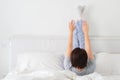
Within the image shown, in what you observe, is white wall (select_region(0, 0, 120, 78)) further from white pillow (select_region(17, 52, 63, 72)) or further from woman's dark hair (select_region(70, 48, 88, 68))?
woman's dark hair (select_region(70, 48, 88, 68))

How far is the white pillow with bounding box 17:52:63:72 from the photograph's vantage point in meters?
2.55

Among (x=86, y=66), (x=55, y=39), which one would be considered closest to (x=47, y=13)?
(x=55, y=39)

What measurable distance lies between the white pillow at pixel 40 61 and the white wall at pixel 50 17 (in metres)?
0.33

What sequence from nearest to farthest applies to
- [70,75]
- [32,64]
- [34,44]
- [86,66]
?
[70,75]
[86,66]
[32,64]
[34,44]

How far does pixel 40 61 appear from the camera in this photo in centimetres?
260

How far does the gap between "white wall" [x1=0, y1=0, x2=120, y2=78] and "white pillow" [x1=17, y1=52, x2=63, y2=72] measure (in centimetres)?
33

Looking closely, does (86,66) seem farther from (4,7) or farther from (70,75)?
(4,7)

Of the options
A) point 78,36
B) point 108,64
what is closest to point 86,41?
point 78,36

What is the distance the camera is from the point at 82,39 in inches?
105

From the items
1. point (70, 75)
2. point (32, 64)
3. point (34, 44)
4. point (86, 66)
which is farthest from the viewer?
point (34, 44)

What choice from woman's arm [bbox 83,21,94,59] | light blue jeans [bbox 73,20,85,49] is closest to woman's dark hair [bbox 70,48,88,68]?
woman's arm [bbox 83,21,94,59]

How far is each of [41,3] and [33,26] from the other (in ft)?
0.89

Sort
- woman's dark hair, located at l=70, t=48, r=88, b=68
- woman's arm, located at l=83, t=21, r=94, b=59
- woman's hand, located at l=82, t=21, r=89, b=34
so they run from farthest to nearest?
woman's hand, located at l=82, t=21, r=89, b=34
woman's arm, located at l=83, t=21, r=94, b=59
woman's dark hair, located at l=70, t=48, r=88, b=68

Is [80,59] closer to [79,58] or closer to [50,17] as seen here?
[79,58]
